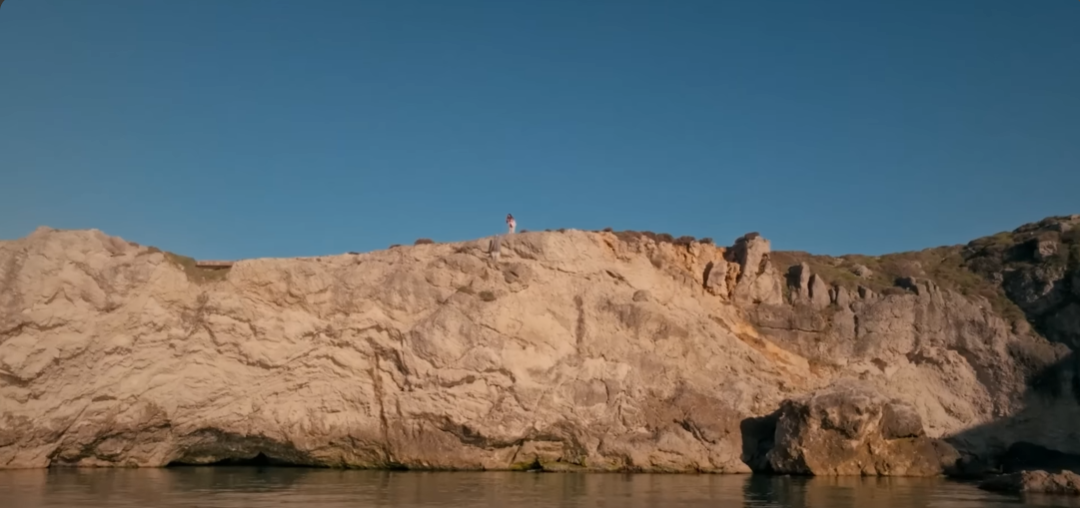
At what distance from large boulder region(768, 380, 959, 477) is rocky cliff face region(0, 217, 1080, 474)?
7 cm

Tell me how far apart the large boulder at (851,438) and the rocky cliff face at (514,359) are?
0.07 metres

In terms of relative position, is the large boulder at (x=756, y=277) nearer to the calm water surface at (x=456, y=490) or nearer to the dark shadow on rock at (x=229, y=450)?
the calm water surface at (x=456, y=490)

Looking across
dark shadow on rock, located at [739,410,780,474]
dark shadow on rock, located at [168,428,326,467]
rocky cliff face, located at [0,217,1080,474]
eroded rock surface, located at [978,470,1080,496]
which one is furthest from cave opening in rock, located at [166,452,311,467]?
eroded rock surface, located at [978,470,1080,496]

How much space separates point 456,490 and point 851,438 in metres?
11.5

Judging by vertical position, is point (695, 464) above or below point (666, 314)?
below

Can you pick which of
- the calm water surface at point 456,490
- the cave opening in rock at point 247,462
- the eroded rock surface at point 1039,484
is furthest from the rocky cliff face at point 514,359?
the eroded rock surface at point 1039,484

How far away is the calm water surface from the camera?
15820 mm

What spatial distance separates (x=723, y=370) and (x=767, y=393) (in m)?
1.46

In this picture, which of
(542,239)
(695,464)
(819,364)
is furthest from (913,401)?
(542,239)

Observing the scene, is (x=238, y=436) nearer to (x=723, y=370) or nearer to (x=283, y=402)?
(x=283, y=402)

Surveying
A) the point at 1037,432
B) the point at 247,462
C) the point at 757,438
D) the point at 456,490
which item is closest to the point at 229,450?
the point at 247,462

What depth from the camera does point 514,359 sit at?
25.4 m

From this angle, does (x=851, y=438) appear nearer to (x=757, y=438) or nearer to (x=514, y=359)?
(x=757, y=438)

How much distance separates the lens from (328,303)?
83.6ft
